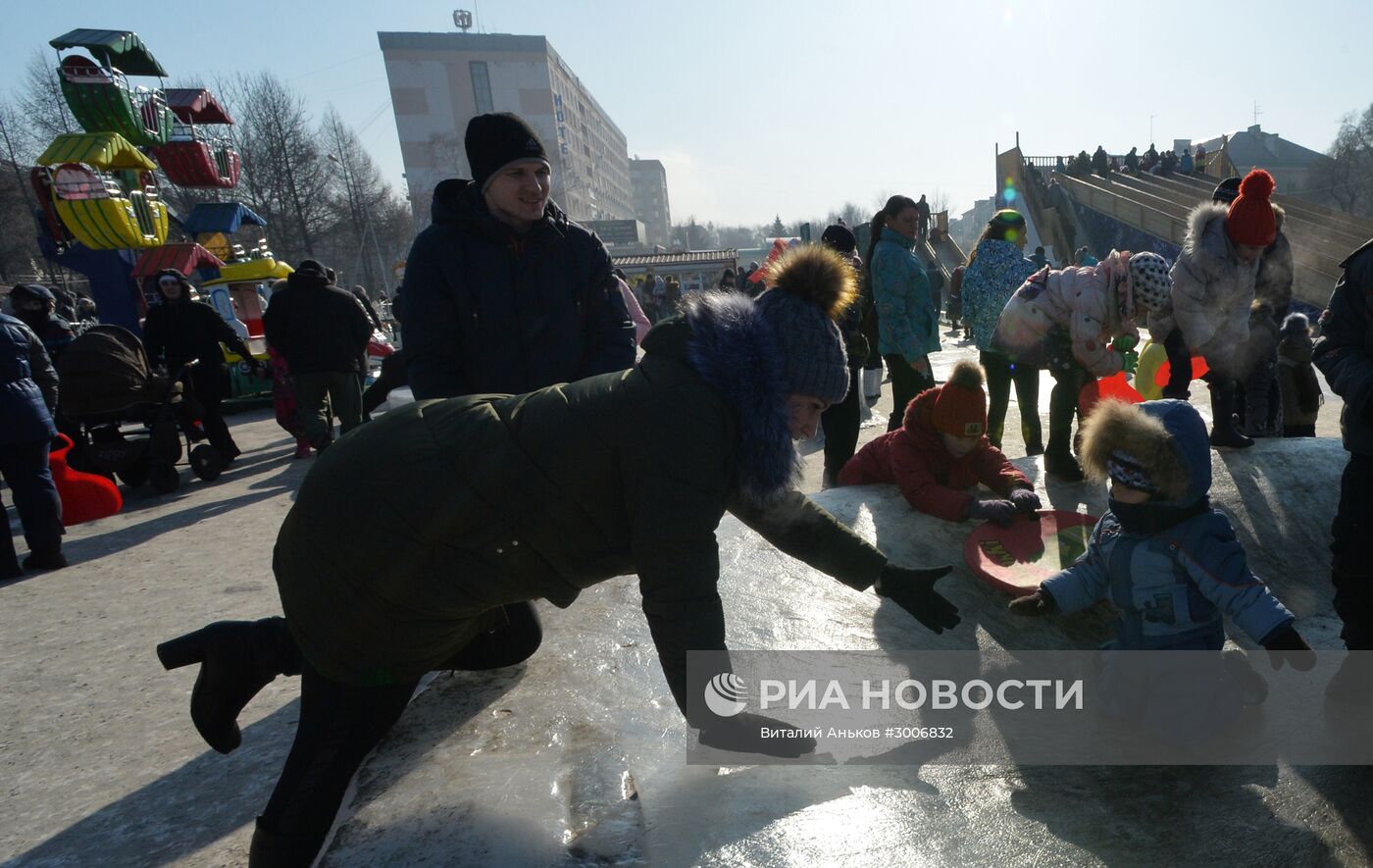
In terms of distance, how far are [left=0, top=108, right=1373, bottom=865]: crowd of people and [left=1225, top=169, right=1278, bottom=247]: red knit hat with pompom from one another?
11mm

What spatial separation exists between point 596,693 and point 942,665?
134cm

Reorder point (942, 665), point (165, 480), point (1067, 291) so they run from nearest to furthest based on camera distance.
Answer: point (942, 665) < point (1067, 291) < point (165, 480)

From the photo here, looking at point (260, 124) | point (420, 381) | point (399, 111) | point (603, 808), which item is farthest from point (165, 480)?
point (399, 111)

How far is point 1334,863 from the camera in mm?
1890

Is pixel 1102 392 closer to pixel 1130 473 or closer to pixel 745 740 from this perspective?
pixel 1130 473

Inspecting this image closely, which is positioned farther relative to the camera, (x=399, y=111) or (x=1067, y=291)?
(x=399, y=111)

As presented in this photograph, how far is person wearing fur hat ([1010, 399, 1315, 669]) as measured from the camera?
2.28 m

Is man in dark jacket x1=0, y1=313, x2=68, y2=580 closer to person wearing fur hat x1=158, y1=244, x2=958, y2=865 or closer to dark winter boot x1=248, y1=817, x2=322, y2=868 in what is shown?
person wearing fur hat x1=158, y1=244, x2=958, y2=865

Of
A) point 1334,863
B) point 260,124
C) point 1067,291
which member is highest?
point 260,124

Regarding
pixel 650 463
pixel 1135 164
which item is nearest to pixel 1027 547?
pixel 650 463

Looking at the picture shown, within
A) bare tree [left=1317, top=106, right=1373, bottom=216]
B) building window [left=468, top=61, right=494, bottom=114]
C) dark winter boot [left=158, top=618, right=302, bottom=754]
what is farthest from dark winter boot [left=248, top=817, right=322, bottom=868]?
building window [left=468, top=61, right=494, bottom=114]

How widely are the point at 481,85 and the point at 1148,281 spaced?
7736cm

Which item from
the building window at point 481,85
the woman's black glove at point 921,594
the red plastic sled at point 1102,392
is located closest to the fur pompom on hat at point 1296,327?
the red plastic sled at point 1102,392

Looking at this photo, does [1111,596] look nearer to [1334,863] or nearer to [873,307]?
[1334,863]
